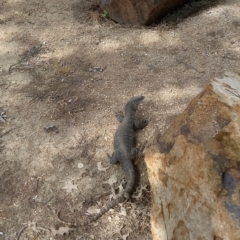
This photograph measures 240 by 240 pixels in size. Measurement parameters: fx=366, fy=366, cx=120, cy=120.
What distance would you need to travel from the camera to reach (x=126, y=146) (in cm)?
461

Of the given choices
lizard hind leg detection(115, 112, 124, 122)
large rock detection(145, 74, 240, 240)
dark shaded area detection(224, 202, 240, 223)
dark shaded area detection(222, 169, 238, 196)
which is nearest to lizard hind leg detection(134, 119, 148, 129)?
lizard hind leg detection(115, 112, 124, 122)

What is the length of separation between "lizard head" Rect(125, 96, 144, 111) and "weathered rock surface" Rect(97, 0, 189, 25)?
221 cm

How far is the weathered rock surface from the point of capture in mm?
6719

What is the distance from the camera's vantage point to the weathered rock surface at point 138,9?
6.72 m

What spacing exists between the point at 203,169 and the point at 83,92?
3368 mm

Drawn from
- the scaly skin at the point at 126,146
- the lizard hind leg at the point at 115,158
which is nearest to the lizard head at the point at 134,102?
the scaly skin at the point at 126,146

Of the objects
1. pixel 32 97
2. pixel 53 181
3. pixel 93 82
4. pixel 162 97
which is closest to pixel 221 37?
pixel 162 97

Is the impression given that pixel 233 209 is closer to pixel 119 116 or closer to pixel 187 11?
pixel 119 116

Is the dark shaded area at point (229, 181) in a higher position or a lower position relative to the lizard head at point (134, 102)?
higher

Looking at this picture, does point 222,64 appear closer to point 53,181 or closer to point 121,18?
point 121,18

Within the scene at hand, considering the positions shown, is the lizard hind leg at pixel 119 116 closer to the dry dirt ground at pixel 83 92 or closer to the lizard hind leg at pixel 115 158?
the dry dirt ground at pixel 83 92

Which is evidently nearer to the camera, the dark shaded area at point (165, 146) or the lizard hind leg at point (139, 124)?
the dark shaded area at point (165, 146)

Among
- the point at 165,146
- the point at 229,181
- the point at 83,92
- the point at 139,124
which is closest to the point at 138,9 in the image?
the point at 83,92

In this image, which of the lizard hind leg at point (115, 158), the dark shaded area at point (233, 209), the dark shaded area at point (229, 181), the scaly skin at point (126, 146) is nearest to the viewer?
the dark shaded area at point (233, 209)
